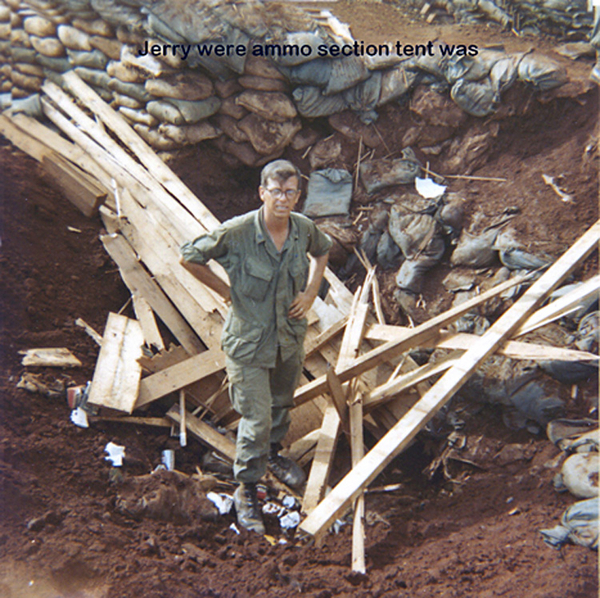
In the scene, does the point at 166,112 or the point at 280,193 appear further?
the point at 166,112

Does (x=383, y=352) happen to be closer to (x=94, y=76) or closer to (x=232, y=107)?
(x=232, y=107)

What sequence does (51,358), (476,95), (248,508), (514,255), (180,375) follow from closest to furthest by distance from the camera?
(248,508) → (51,358) → (180,375) → (514,255) → (476,95)

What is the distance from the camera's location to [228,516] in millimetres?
3674

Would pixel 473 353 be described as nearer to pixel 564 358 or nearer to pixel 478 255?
pixel 564 358

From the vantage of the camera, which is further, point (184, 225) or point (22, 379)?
point (184, 225)

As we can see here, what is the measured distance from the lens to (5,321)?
4.23 m

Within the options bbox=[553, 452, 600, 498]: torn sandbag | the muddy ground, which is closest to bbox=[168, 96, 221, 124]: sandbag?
the muddy ground

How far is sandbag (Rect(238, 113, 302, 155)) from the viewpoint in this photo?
20.9ft

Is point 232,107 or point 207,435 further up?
point 232,107

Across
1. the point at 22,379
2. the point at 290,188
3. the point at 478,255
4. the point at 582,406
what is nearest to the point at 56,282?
the point at 22,379

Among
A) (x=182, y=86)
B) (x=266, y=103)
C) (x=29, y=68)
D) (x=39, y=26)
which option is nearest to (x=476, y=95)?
(x=266, y=103)

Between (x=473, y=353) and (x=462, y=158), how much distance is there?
3.07 m

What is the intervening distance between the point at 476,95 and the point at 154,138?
357cm

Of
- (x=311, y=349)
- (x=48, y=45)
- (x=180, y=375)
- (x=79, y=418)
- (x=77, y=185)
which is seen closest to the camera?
(x=79, y=418)
